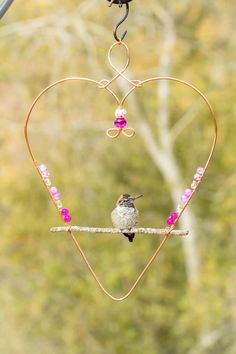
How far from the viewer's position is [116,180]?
33.9 ft

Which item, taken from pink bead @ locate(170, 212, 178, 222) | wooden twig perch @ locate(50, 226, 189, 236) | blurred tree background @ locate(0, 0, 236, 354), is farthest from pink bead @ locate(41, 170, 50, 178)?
blurred tree background @ locate(0, 0, 236, 354)

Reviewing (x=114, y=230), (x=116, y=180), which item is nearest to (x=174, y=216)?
(x=114, y=230)

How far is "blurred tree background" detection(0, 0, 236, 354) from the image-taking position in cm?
935

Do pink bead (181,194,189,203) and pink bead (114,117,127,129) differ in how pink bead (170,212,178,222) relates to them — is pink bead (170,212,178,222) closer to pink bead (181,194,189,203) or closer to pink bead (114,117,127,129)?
pink bead (181,194,189,203)

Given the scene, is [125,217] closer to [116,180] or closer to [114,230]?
[114,230]

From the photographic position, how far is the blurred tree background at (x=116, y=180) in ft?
30.7

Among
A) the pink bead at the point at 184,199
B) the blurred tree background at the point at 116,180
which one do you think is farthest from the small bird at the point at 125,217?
the blurred tree background at the point at 116,180

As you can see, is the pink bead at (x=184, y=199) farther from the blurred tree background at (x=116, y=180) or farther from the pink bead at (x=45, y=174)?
the blurred tree background at (x=116, y=180)

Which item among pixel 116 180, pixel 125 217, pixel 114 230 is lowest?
pixel 114 230

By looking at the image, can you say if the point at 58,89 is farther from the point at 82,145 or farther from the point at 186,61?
the point at 186,61

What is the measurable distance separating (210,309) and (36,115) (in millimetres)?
2890

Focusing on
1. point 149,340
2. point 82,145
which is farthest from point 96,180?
point 149,340

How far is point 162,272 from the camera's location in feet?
34.4

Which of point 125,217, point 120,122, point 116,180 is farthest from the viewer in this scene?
point 116,180
